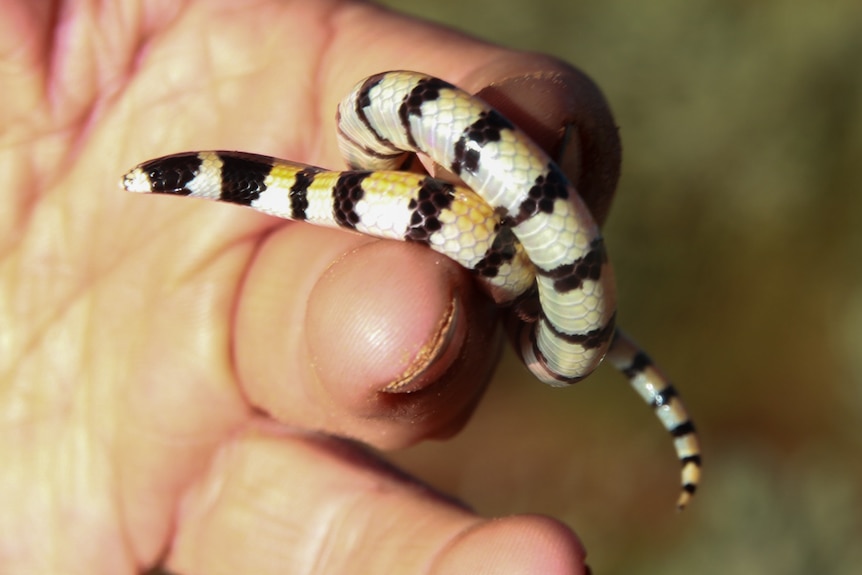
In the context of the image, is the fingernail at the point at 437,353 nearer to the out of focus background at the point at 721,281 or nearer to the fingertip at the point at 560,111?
the fingertip at the point at 560,111

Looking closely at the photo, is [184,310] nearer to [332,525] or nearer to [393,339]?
[332,525]

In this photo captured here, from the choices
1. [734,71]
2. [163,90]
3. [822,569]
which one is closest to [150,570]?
[163,90]

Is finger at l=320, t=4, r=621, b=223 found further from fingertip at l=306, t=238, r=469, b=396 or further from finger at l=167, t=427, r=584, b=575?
finger at l=167, t=427, r=584, b=575

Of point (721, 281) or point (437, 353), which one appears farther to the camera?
point (721, 281)

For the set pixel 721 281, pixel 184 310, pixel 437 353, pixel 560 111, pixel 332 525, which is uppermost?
pixel 560 111

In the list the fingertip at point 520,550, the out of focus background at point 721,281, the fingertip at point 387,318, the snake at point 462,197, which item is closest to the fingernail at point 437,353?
the fingertip at point 387,318

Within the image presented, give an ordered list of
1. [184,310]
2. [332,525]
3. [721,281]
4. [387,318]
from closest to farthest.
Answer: [387,318]
[332,525]
[184,310]
[721,281]

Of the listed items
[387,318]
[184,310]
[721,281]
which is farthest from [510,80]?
[721,281]

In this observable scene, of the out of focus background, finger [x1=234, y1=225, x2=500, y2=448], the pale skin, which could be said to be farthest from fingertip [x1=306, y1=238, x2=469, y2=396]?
the out of focus background
